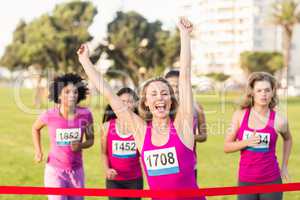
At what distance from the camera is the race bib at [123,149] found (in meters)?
5.55

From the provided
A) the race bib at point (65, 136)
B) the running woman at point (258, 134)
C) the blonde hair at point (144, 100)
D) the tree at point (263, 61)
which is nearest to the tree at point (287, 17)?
the tree at point (263, 61)

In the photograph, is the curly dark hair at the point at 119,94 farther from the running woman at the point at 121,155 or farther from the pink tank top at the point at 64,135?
the pink tank top at the point at 64,135

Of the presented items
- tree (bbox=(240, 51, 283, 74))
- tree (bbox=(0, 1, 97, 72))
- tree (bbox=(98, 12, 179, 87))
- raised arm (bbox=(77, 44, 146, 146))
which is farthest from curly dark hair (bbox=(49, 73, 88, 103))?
tree (bbox=(240, 51, 283, 74))

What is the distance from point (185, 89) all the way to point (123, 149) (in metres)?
2.24

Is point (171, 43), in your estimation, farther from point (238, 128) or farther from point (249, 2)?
point (249, 2)

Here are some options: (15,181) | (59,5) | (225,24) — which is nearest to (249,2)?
(225,24)

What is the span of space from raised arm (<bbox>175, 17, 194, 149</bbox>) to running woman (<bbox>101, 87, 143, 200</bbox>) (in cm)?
205

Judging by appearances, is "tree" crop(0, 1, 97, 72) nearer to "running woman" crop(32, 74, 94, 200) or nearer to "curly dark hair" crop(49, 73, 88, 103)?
"curly dark hair" crop(49, 73, 88, 103)

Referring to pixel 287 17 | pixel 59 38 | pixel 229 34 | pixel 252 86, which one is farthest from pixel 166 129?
pixel 229 34

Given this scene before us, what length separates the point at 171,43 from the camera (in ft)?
149

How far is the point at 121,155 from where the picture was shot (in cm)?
560

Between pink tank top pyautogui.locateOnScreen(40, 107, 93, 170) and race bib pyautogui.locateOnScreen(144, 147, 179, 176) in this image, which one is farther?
pink tank top pyautogui.locateOnScreen(40, 107, 93, 170)

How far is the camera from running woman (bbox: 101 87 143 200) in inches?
219

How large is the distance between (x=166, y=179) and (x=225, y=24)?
347 ft
